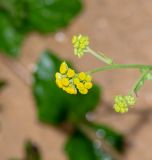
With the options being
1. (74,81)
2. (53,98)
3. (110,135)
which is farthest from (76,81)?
(110,135)

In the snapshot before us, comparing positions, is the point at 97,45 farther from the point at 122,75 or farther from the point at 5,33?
the point at 5,33

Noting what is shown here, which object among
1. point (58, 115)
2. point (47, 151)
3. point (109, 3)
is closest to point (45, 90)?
point (58, 115)

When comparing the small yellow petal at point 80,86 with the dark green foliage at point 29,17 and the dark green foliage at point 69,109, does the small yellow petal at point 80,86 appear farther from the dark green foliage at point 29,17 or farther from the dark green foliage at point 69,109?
the dark green foliage at point 29,17

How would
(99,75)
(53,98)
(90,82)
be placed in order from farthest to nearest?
(99,75), (53,98), (90,82)

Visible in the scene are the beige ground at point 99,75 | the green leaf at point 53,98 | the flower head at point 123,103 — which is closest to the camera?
the flower head at point 123,103

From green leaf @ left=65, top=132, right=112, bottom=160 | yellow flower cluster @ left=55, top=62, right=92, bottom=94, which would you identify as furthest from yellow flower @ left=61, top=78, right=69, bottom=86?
green leaf @ left=65, top=132, right=112, bottom=160

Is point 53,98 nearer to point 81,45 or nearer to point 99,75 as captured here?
point 99,75

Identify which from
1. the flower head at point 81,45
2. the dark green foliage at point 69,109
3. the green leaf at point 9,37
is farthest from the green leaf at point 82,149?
the flower head at point 81,45
